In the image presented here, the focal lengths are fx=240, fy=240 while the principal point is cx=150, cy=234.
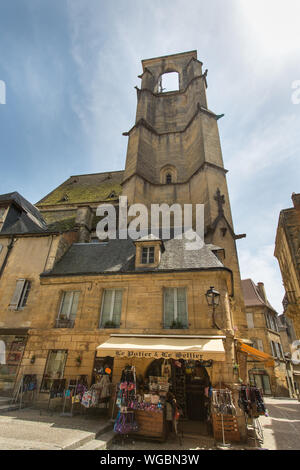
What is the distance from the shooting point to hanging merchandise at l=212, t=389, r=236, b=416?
5863 mm

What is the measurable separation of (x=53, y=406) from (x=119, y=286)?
4.02 meters

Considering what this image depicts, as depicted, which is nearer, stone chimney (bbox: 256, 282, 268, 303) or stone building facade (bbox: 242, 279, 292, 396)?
stone building facade (bbox: 242, 279, 292, 396)

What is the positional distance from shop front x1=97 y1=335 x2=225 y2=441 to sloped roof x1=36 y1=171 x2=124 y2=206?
44.6 ft

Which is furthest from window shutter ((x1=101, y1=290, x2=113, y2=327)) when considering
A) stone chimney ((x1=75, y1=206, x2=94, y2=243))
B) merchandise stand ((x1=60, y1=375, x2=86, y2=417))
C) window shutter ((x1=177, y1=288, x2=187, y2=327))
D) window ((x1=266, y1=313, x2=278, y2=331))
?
window ((x1=266, y1=313, x2=278, y2=331))

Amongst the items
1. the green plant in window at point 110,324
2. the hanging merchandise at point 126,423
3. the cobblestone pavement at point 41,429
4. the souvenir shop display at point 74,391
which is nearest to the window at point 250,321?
the green plant in window at point 110,324

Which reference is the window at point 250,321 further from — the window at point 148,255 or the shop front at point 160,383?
the window at point 148,255

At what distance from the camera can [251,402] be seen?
636 centimetres

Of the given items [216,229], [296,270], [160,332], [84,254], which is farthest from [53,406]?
[296,270]

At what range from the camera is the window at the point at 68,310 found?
834 centimetres

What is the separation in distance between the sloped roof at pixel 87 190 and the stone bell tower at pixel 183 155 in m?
3.16

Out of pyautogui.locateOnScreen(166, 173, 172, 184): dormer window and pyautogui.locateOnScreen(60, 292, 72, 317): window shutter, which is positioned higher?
pyautogui.locateOnScreen(166, 173, 172, 184): dormer window

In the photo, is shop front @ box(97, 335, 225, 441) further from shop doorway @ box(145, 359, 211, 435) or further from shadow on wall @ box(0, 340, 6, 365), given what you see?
shadow on wall @ box(0, 340, 6, 365)

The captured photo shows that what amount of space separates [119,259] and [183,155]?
1192 centimetres
